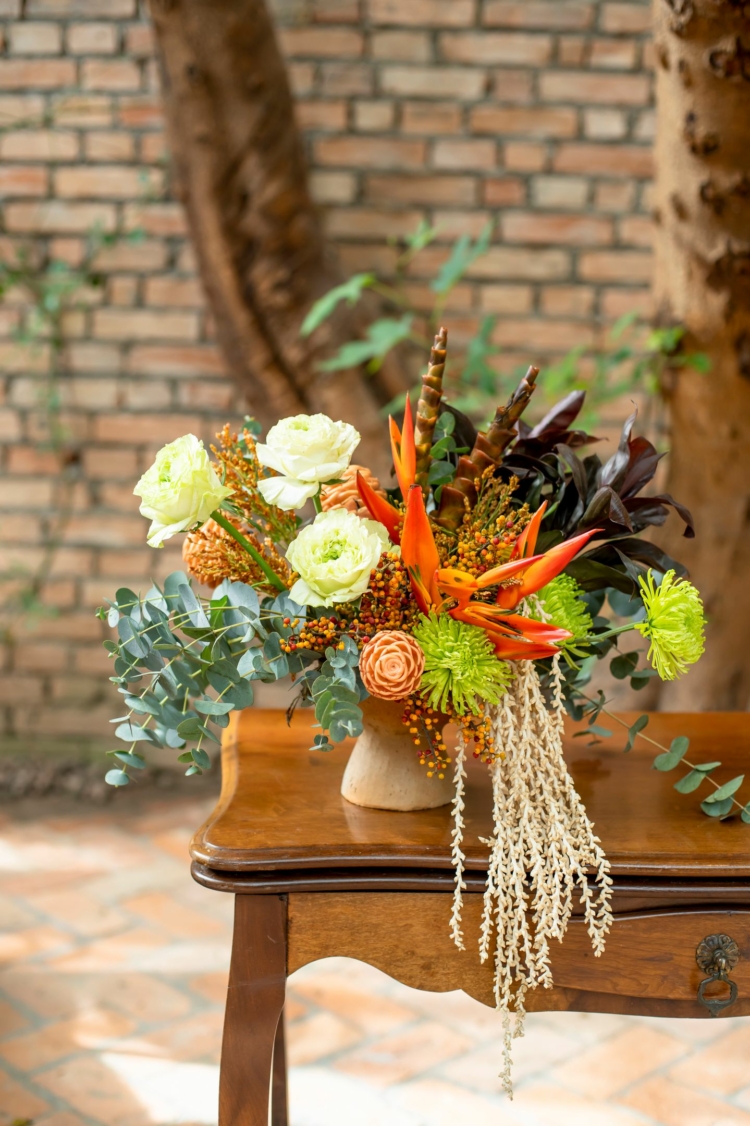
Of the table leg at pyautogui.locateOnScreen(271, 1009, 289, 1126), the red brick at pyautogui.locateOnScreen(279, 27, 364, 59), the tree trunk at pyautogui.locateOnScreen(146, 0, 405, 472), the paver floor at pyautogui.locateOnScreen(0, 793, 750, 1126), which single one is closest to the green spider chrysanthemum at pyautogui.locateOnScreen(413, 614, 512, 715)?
the table leg at pyautogui.locateOnScreen(271, 1009, 289, 1126)

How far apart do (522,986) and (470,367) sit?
5.20ft

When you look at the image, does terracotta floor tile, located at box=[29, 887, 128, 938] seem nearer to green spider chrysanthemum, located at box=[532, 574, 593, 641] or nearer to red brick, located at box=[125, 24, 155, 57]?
green spider chrysanthemum, located at box=[532, 574, 593, 641]

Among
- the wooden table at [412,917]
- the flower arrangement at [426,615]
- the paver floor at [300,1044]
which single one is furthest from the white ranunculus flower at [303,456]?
the paver floor at [300,1044]

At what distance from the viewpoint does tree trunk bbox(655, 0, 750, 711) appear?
1712 mm

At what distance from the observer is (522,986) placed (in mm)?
982

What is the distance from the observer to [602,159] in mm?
2605

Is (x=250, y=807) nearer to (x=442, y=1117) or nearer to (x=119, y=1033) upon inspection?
(x=442, y=1117)

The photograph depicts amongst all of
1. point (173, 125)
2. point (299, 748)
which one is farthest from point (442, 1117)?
point (173, 125)

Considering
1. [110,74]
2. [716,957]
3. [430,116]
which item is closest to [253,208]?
[430,116]

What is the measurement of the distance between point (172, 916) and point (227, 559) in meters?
1.31

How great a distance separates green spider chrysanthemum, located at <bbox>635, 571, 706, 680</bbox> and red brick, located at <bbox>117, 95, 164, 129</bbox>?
2.15 metres

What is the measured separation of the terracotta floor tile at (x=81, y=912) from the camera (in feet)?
6.88

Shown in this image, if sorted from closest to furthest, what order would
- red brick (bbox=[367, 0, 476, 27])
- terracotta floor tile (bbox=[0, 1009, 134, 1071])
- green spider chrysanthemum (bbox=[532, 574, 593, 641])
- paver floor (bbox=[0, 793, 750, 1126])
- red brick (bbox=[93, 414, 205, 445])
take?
1. green spider chrysanthemum (bbox=[532, 574, 593, 641])
2. paver floor (bbox=[0, 793, 750, 1126])
3. terracotta floor tile (bbox=[0, 1009, 134, 1071])
4. red brick (bbox=[367, 0, 476, 27])
5. red brick (bbox=[93, 414, 205, 445])

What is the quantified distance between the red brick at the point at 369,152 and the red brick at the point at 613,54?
472 mm
